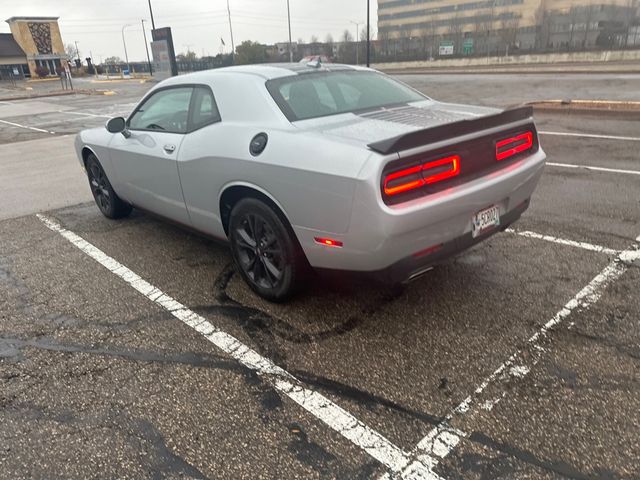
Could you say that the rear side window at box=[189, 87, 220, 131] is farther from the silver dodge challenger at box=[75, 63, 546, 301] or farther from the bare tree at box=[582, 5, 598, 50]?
the bare tree at box=[582, 5, 598, 50]

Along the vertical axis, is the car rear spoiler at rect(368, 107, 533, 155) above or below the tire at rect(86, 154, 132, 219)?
above

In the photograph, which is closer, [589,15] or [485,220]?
[485,220]

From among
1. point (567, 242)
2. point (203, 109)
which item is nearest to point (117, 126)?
point (203, 109)

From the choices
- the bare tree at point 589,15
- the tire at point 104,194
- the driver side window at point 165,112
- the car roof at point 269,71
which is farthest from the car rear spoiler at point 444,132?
the bare tree at point 589,15

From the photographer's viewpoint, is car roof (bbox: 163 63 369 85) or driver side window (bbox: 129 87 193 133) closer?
car roof (bbox: 163 63 369 85)

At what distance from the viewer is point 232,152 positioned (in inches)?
129

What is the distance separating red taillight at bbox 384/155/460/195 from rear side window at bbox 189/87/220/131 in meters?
1.57

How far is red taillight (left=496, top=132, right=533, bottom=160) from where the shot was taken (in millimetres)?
3092

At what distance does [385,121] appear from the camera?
10.2ft

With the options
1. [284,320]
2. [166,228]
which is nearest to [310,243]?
[284,320]

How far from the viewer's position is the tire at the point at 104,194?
5.19m

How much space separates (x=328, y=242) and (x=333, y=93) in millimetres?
1338

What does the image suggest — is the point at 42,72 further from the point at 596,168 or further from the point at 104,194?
the point at 596,168

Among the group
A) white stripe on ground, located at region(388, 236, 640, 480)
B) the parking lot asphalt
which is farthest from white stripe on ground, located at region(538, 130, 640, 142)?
white stripe on ground, located at region(388, 236, 640, 480)
